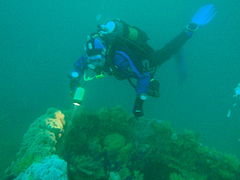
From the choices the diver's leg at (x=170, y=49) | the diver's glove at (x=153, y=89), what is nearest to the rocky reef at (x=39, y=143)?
the diver's glove at (x=153, y=89)

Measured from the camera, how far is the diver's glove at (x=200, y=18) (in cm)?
798

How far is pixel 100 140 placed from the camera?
4648 mm

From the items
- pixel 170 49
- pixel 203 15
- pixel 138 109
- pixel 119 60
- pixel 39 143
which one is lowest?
pixel 39 143

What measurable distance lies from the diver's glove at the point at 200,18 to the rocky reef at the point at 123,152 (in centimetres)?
424

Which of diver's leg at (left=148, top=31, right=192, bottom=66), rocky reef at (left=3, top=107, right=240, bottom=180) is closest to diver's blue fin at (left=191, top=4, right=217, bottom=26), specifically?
diver's leg at (left=148, top=31, right=192, bottom=66)

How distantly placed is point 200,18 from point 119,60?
428cm

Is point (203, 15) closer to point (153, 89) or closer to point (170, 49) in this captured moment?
point (170, 49)

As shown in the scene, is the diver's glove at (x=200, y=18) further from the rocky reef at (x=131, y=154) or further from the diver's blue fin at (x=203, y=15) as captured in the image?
the rocky reef at (x=131, y=154)

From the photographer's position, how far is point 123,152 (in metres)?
4.54

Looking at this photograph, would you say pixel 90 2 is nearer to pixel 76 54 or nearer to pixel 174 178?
pixel 76 54

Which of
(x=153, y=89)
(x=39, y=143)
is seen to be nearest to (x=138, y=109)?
(x=153, y=89)

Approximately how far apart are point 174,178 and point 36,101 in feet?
51.9

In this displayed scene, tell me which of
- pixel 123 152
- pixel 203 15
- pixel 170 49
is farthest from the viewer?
pixel 203 15

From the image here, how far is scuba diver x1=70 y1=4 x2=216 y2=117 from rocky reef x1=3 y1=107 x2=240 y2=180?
576mm
